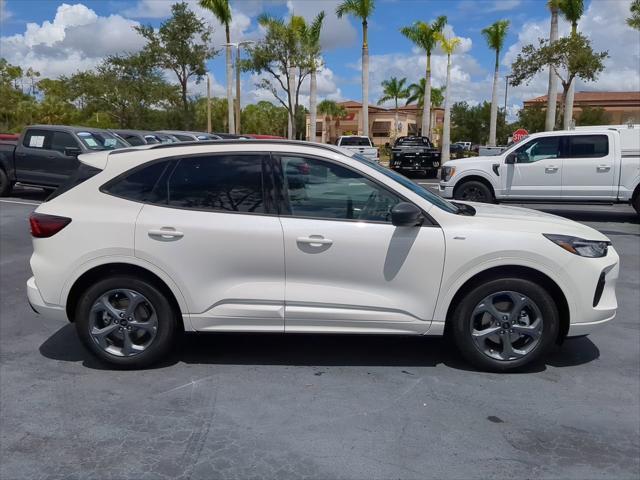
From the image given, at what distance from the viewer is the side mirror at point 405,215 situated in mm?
4051

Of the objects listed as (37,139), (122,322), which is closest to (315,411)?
(122,322)

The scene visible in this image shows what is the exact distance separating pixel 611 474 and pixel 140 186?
3.56 m

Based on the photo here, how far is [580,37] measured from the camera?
2219cm

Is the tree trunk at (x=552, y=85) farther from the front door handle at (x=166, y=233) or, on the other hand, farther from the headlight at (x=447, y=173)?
the front door handle at (x=166, y=233)

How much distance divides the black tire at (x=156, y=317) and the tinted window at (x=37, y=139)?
1156 centimetres

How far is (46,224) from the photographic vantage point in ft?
14.1

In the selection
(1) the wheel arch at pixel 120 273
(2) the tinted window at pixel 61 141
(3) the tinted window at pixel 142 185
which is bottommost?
(1) the wheel arch at pixel 120 273

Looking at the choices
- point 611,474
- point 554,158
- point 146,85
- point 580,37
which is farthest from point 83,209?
point 146,85

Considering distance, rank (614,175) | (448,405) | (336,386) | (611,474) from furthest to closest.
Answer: (614,175)
(336,386)
(448,405)
(611,474)

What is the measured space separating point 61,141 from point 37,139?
2.30ft

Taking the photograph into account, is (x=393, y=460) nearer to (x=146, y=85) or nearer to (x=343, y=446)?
(x=343, y=446)

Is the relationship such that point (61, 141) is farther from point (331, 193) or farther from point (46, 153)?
point (331, 193)

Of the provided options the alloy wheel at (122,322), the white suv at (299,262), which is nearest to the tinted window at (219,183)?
the white suv at (299,262)

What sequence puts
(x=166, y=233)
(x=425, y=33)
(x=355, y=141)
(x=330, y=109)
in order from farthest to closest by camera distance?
(x=330, y=109) → (x=425, y=33) → (x=355, y=141) → (x=166, y=233)
